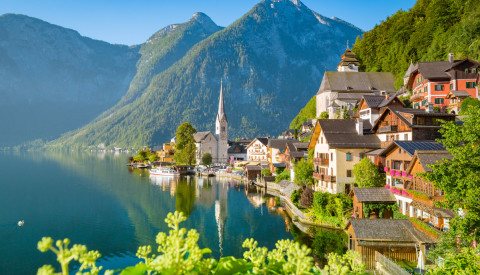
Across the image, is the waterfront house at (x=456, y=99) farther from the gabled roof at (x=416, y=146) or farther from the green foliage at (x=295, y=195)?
the green foliage at (x=295, y=195)

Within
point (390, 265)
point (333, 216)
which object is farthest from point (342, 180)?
point (390, 265)

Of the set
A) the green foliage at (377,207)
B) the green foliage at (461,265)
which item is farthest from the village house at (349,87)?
the green foliage at (461,265)

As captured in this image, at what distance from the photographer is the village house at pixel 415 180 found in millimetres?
25087

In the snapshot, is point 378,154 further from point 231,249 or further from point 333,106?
point 333,106

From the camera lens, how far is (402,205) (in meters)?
31.1

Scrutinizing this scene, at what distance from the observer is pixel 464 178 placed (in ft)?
50.3

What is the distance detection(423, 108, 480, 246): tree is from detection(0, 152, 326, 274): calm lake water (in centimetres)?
1716

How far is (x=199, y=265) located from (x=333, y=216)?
1489 inches

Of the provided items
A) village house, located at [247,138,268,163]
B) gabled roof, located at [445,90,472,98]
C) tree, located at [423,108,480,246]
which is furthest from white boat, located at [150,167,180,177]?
tree, located at [423,108,480,246]

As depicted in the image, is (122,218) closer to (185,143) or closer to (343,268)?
(343,268)

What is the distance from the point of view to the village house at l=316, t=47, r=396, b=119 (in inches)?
2965

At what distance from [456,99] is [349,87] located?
29.9 metres

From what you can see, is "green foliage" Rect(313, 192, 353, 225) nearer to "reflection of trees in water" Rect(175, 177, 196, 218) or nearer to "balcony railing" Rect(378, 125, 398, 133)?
"balcony railing" Rect(378, 125, 398, 133)

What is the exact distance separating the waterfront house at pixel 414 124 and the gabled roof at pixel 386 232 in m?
→ 12.4
